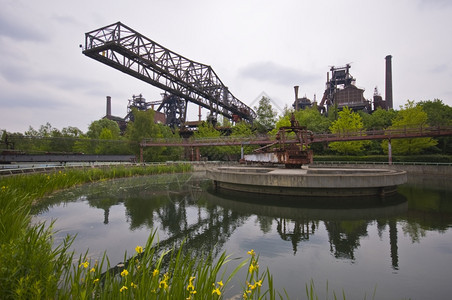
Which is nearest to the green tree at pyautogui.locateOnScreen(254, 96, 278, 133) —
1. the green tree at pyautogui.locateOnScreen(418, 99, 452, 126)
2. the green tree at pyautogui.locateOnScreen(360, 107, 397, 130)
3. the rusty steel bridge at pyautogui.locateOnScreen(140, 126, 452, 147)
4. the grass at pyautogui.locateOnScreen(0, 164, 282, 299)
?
the rusty steel bridge at pyautogui.locateOnScreen(140, 126, 452, 147)

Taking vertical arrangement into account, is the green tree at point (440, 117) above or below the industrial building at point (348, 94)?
below

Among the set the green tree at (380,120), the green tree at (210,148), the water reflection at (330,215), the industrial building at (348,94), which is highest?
the industrial building at (348,94)

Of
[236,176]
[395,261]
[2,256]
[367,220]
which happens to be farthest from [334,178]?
[2,256]

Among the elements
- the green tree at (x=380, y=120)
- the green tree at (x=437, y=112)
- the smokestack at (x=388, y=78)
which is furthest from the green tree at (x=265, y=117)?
the smokestack at (x=388, y=78)

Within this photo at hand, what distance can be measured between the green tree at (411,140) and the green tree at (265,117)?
1015 inches

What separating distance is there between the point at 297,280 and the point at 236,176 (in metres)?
10.5

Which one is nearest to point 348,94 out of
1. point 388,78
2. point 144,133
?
point 388,78

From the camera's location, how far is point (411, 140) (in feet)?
108

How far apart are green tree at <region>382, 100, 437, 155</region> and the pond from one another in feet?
74.6

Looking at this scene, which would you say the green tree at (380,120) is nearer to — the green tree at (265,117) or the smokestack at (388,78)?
the green tree at (265,117)

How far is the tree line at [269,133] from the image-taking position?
34531mm

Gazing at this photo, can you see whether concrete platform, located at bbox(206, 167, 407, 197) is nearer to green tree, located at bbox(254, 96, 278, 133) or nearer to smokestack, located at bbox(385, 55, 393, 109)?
green tree, located at bbox(254, 96, 278, 133)

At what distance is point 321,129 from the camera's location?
48125 millimetres

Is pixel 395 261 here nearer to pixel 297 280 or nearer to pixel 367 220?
pixel 297 280
